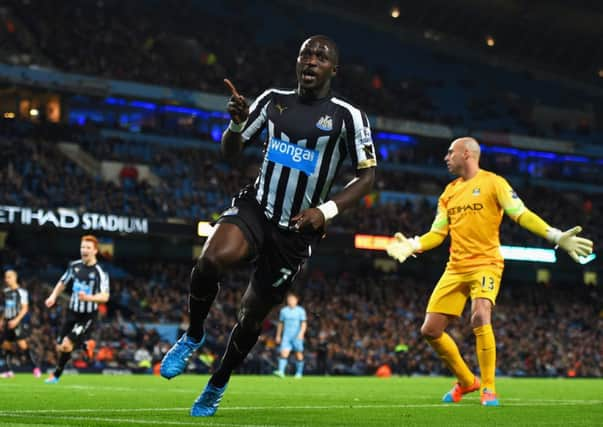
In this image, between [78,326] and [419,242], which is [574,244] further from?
[78,326]

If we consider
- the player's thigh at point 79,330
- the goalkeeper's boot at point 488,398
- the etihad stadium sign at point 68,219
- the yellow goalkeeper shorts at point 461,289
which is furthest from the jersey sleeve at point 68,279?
the etihad stadium sign at point 68,219

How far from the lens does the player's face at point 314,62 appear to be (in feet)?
24.7

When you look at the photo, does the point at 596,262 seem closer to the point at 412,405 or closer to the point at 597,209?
the point at 597,209

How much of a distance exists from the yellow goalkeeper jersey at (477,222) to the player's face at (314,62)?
3804mm

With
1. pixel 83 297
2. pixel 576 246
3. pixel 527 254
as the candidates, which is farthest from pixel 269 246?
pixel 527 254

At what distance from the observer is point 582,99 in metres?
61.6

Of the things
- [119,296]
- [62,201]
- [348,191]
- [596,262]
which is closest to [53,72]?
[62,201]

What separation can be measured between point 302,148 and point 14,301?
14.1 metres

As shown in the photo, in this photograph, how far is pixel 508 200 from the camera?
10.7 metres

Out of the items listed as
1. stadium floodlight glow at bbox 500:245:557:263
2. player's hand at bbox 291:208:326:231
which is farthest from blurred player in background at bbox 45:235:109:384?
stadium floodlight glow at bbox 500:245:557:263

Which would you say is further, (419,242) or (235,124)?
(419,242)

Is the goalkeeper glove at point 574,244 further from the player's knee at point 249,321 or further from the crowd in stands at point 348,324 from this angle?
the crowd in stands at point 348,324

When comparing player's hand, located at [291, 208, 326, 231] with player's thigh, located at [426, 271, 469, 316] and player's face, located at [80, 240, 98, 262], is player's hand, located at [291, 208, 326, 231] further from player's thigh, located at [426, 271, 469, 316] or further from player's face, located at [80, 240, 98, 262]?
player's face, located at [80, 240, 98, 262]

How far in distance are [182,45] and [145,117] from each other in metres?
4.66
